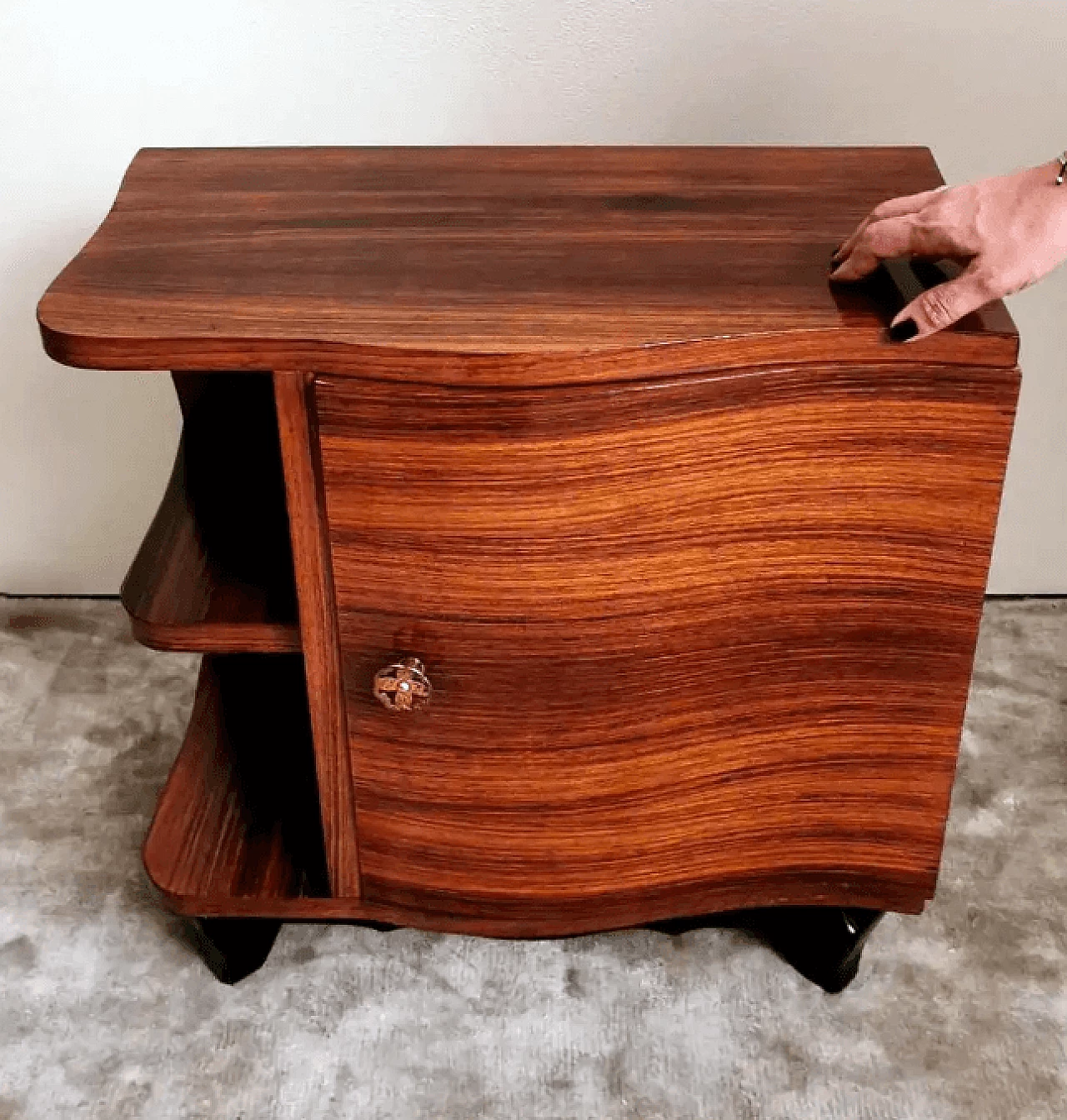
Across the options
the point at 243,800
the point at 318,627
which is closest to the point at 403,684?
the point at 318,627

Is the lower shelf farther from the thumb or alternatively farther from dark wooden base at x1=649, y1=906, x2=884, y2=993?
the thumb

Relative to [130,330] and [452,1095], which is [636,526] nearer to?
[130,330]

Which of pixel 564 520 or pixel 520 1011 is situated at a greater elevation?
pixel 564 520

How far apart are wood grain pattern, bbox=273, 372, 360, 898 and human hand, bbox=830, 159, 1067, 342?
1.08 feet

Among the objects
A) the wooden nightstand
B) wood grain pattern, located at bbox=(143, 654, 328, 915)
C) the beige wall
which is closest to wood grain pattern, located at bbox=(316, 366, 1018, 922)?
the wooden nightstand

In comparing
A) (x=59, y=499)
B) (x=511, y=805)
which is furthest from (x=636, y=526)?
(x=59, y=499)

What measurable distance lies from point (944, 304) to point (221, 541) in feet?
1.66

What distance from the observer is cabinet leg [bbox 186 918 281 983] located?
1.03 meters

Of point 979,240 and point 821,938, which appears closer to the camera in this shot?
point 979,240

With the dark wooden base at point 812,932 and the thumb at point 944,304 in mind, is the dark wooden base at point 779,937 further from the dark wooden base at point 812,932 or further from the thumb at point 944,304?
the thumb at point 944,304

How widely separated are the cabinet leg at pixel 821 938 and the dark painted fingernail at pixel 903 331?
0.45 meters

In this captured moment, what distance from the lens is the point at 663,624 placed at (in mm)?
833

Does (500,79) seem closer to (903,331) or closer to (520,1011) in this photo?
(903,331)

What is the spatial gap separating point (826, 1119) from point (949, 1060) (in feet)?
0.36
